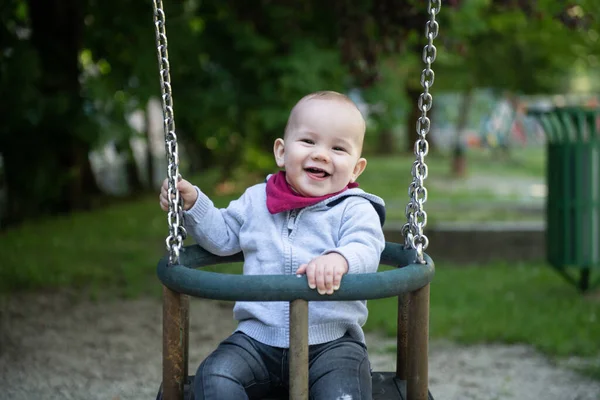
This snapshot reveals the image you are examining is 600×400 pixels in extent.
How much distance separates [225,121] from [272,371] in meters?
6.00

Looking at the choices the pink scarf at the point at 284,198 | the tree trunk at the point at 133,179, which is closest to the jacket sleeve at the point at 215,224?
the pink scarf at the point at 284,198

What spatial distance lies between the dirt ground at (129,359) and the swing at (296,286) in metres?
1.61

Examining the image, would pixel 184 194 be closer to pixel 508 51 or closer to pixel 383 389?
pixel 383 389

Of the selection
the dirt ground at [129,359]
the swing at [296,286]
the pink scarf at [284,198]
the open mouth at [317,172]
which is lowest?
the dirt ground at [129,359]

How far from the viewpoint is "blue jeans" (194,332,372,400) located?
215 centimetres

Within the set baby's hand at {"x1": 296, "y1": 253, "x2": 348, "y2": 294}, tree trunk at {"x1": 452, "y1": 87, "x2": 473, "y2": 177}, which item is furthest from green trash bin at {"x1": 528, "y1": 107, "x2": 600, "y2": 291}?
tree trunk at {"x1": 452, "y1": 87, "x2": 473, "y2": 177}

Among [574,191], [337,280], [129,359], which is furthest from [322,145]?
[574,191]

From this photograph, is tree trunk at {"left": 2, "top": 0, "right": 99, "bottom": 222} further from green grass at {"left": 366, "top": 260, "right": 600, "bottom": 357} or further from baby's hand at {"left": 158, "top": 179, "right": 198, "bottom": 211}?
baby's hand at {"left": 158, "top": 179, "right": 198, "bottom": 211}

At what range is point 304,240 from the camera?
237cm

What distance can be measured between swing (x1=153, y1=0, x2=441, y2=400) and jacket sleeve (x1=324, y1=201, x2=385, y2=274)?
0.11 meters

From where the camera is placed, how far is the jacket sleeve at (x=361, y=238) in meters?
2.16

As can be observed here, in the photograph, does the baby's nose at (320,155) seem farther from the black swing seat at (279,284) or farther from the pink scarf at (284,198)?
the black swing seat at (279,284)

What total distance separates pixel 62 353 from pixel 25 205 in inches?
213

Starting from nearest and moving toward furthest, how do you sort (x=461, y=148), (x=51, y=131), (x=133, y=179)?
(x=51, y=131) < (x=133, y=179) < (x=461, y=148)
